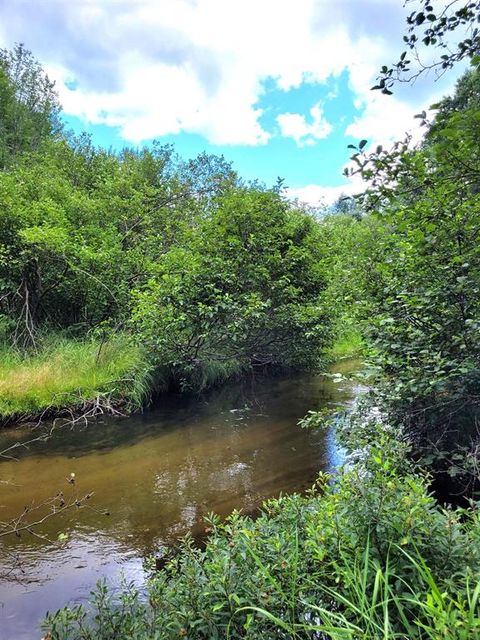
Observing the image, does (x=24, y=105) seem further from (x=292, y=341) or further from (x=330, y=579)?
(x=330, y=579)

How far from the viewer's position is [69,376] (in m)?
8.05

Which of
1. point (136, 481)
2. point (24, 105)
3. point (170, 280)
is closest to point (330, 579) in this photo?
point (136, 481)

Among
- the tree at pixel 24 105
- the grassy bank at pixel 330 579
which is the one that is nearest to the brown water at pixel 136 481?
the grassy bank at pixel 330 579

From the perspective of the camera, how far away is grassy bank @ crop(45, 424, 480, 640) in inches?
69.3

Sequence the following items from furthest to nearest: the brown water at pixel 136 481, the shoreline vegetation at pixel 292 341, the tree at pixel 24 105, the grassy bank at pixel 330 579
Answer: the tree at pixel 24 105
the brown water at pixel 136 481
the shoreline vegetation at pixel 292 341
the grassy bank at pixel 330 579

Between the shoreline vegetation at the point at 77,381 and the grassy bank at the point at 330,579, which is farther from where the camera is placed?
the shoreline vegetation at the point at 77,381

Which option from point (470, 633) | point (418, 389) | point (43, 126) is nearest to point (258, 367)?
point (418, 389)

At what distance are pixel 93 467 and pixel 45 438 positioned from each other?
1.40m

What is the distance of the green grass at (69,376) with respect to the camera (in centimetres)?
726

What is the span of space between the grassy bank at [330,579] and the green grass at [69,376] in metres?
5.83

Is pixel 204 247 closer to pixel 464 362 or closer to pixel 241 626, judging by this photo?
pixel 464 362

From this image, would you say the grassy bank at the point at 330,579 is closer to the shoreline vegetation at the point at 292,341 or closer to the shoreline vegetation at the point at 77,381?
the shoreline vegetation at the point at 292,341

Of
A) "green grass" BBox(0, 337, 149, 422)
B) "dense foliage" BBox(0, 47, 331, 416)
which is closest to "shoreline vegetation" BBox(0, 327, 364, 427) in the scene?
"green grass" BBox(0, 337, 149, 422)

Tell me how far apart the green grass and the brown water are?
562 millimetres
